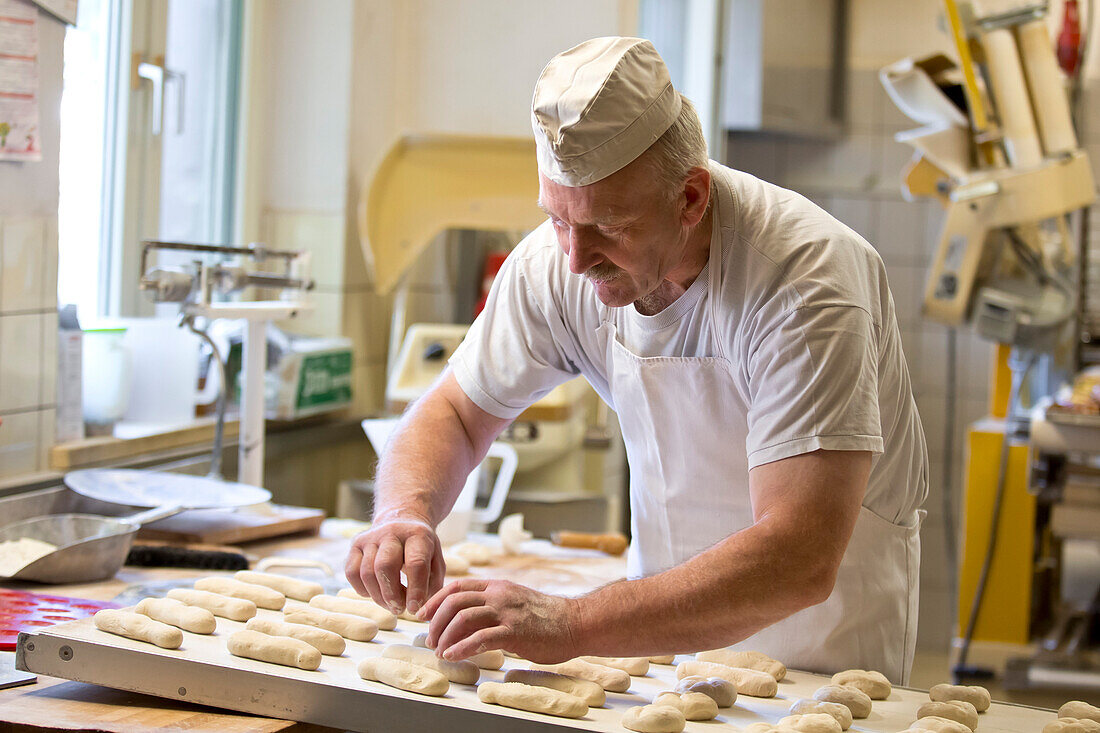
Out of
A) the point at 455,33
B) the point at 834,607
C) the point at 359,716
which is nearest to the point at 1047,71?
the point at 455,33

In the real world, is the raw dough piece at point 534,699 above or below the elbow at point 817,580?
below

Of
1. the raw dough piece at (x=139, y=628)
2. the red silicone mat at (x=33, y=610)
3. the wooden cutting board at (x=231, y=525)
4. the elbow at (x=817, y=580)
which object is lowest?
the red silicone mat at (x=33, y=610)

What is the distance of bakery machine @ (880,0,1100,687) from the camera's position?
3.14m

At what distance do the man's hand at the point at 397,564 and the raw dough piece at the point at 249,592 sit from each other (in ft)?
0.61

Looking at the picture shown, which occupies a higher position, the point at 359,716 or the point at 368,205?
the point at 368,205

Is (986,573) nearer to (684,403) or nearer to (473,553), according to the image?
(473,553)

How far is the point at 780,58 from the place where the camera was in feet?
13.4

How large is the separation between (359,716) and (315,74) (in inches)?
91.3

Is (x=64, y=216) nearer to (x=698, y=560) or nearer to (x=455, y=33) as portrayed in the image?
(x=455, y=33)

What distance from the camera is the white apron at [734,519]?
145 centimetres

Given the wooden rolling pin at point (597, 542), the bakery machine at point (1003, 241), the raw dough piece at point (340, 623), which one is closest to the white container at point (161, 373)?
the wooden rolling pin at point (597, 542)

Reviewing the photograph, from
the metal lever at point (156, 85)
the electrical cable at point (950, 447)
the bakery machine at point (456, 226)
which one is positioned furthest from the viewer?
the electrical cable at point (950, 447)

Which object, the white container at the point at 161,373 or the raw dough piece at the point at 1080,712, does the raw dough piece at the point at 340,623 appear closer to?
the raw dough piece at the point at 1080,712

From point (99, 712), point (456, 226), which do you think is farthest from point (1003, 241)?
point (99, 712)
